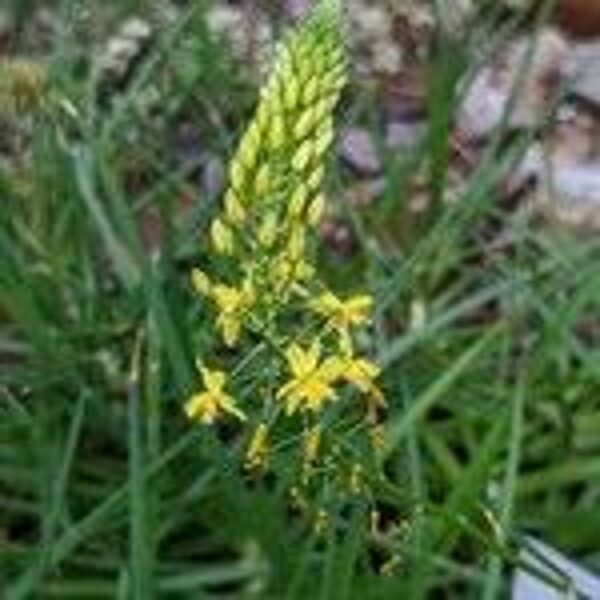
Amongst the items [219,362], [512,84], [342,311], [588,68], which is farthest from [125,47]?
[342,311]

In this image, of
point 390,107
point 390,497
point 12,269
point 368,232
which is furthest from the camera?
point 390,107

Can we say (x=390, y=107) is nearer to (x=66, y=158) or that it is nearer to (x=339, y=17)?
(x=66, y=158)

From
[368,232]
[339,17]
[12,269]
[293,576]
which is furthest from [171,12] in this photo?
[339,17]

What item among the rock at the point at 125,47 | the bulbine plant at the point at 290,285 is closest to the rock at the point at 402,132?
the rock at the point at 125,47

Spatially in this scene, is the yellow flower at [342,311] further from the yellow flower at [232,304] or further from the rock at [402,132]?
the rock at [402,132]

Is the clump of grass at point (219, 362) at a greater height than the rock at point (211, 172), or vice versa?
the rock at point (211, 172)

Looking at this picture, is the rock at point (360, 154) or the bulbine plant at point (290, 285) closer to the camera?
the bulbine plant at point (290, 285)

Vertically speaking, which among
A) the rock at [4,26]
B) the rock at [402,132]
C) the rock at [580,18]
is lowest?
the rock at [402,132]

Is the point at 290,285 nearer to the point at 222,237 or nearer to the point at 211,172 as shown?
the point at 222,237
